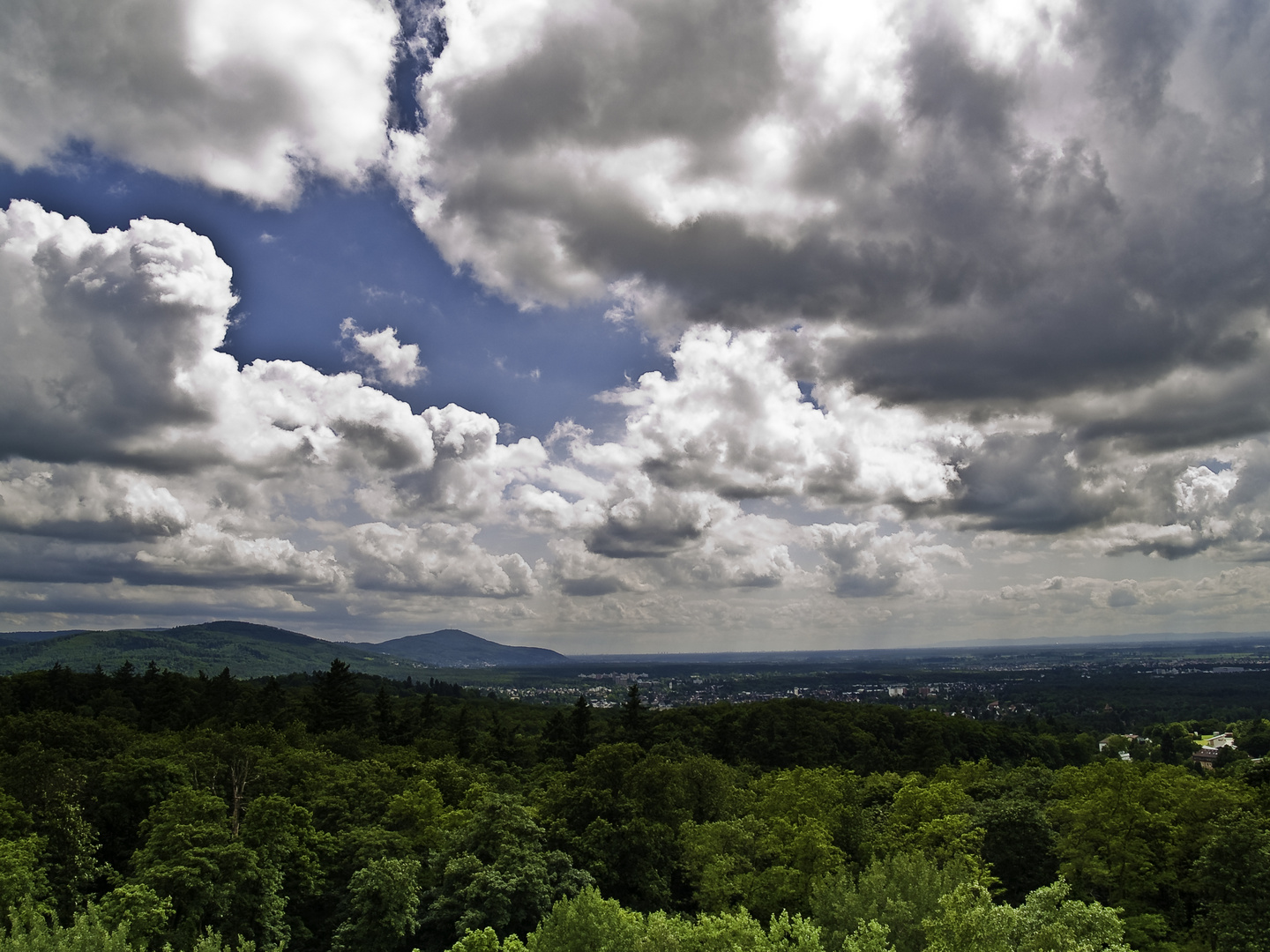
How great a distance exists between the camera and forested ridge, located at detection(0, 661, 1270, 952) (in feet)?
105

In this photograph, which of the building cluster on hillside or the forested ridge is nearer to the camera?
the forested ridge

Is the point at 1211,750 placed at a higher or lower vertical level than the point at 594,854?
lower

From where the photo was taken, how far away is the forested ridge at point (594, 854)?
32.1m

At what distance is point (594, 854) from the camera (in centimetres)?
4853

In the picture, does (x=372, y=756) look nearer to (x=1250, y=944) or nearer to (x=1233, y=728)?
(x=1250, y=944)

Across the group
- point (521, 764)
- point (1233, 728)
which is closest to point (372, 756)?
point (521, 764)

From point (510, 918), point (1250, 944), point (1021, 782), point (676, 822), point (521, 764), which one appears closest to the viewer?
point (1250, 944)

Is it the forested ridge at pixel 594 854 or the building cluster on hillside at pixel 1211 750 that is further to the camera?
the building cluster on hillside at pixel 1211 750

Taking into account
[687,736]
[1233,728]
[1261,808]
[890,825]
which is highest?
[1261,808]

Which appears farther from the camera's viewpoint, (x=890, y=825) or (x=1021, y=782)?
(x=1021, y=782)

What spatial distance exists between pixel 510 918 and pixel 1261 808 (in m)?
48.4

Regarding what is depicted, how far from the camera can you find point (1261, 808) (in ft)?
150

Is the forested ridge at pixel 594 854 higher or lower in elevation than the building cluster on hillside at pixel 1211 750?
higher

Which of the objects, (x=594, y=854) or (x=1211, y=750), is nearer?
(x=594, y=854)
